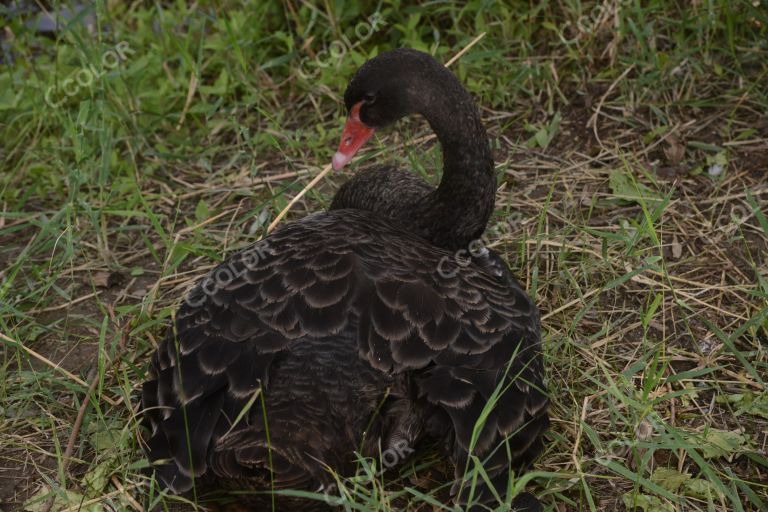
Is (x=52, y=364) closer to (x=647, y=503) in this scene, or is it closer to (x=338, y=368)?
(x=338, y=368)

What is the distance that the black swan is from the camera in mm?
2986

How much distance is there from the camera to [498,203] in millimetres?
4859

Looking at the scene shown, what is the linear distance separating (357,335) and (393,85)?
3.81 feet

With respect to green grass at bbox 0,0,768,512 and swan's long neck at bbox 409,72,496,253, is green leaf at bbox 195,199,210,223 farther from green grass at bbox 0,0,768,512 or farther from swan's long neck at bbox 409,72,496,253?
swan's long neck at bbox 409,72,496,253

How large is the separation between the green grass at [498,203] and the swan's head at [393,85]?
0.79 m

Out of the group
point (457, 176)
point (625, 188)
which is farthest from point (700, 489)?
point (625, 188)

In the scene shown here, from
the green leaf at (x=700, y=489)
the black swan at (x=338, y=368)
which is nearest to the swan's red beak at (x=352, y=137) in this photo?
the black swan at (x=338, y=368)

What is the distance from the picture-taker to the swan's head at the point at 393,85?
3.81m

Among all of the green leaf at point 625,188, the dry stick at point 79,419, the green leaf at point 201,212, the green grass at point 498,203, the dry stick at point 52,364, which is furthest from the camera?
the green leaf at point 201,212

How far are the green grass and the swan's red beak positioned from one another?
0.55 m

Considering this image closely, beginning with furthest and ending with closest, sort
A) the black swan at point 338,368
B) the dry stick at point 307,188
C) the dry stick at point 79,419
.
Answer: the dry stick at point 307,188 < the dry stick at point 79,419 < the black swan at point 338,368

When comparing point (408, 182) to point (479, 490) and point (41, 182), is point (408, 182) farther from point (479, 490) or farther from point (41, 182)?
point (41, 182)

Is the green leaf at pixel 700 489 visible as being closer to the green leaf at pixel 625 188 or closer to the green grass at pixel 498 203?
the green grass at pixel 498 203

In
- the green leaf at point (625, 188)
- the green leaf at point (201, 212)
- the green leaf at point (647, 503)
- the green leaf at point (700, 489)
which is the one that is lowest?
the green leaf at point (625, 188)
